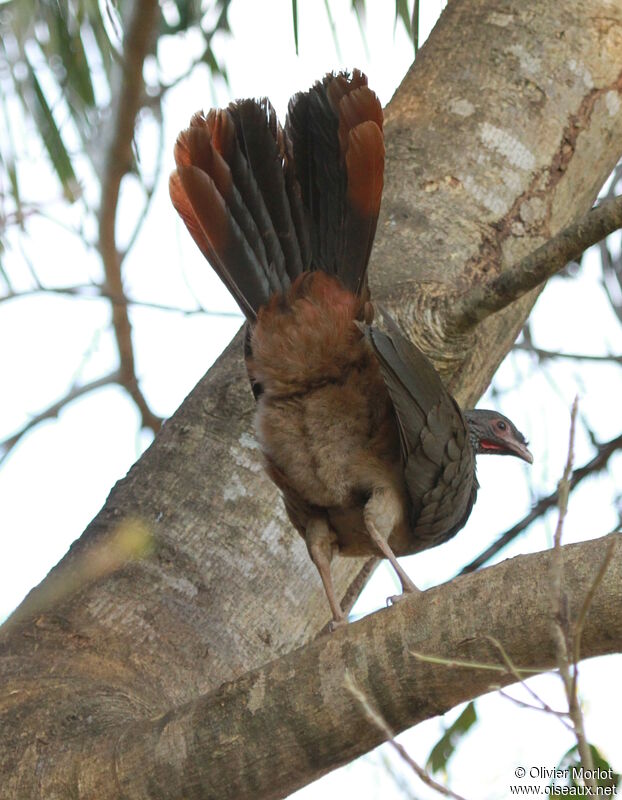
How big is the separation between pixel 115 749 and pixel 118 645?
0.60m

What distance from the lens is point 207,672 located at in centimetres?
301

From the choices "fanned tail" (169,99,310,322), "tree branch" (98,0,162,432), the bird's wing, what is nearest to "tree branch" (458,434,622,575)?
the bird's wing

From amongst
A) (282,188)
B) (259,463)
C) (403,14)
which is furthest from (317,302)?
(403,14)

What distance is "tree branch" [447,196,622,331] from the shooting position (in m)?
2.84

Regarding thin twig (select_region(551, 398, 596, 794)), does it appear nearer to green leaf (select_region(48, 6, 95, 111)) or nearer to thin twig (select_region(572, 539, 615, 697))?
thin twig (select_region(572, 539, 615, 697))

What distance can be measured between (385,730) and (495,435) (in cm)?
257

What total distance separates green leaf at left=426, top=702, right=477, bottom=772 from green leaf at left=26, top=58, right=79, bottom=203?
7.74ft

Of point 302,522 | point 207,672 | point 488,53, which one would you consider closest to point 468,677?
point 207,672

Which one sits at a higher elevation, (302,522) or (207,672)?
(302,522)

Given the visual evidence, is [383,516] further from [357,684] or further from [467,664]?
[467,664]

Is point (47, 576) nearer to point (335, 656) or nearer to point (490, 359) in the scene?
point (335, 656)

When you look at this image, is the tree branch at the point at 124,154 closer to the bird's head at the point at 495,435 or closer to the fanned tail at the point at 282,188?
the fanned tail at the point at 282,188

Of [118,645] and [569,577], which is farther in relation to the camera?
[118,645]

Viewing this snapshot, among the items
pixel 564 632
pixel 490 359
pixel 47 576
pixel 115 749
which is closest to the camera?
pixel 564 632
